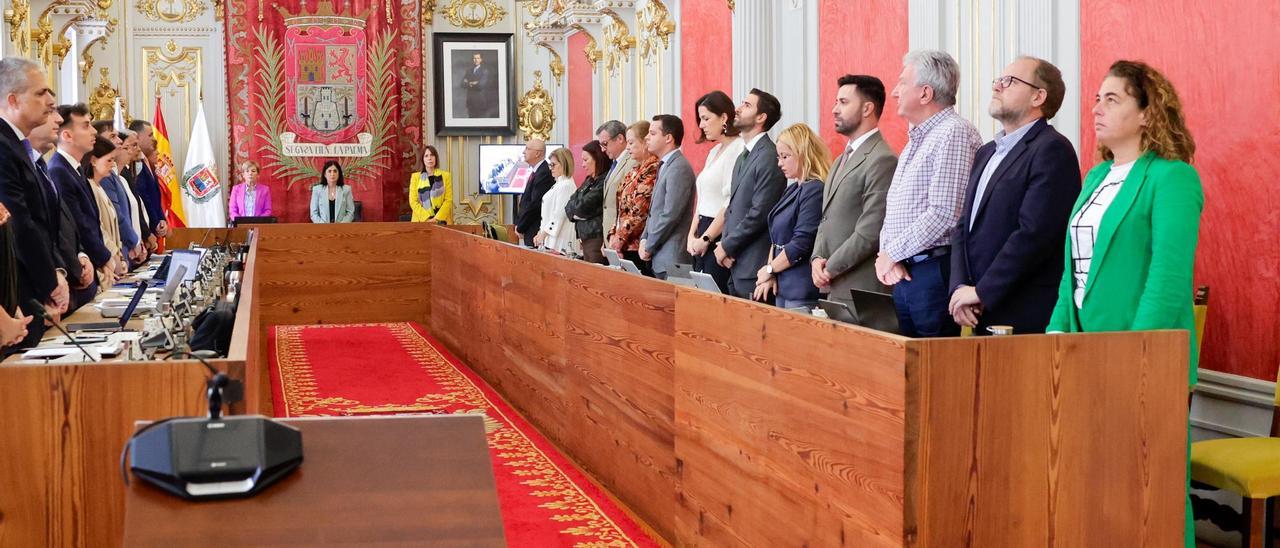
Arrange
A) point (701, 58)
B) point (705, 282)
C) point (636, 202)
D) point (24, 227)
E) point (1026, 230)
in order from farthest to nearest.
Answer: point (701, 58), point (636, 202), point (24, 227), point (705, 282), point (1026, 230)

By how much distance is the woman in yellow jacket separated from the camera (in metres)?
11.8

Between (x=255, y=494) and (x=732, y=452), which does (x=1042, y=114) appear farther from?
(x=255, y=494)

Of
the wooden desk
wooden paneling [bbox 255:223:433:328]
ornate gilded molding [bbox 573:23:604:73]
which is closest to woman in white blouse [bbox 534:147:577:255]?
wooden paneling [bbox 255:223:433:328]

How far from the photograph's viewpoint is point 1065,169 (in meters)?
3.28

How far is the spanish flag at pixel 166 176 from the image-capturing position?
1162 cm

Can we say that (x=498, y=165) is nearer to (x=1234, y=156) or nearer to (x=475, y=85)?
(x=475, y=85)

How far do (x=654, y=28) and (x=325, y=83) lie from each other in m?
4.40

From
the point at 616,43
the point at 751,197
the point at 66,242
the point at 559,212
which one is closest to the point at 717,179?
the point at 751,197

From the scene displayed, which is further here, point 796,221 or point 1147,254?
point 796,221

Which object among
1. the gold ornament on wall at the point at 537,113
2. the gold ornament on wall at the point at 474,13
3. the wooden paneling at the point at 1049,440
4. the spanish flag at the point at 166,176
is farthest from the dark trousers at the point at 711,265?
the gold ornament on wall at the point at 474,13

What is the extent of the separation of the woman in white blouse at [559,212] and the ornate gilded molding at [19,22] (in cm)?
397

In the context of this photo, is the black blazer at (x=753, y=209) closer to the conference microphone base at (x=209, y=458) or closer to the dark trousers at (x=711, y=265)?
the dark trousers at (x=711, y=265)

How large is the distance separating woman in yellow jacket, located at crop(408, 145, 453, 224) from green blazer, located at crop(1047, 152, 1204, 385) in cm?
929

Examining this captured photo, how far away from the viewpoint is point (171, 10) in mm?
12055
